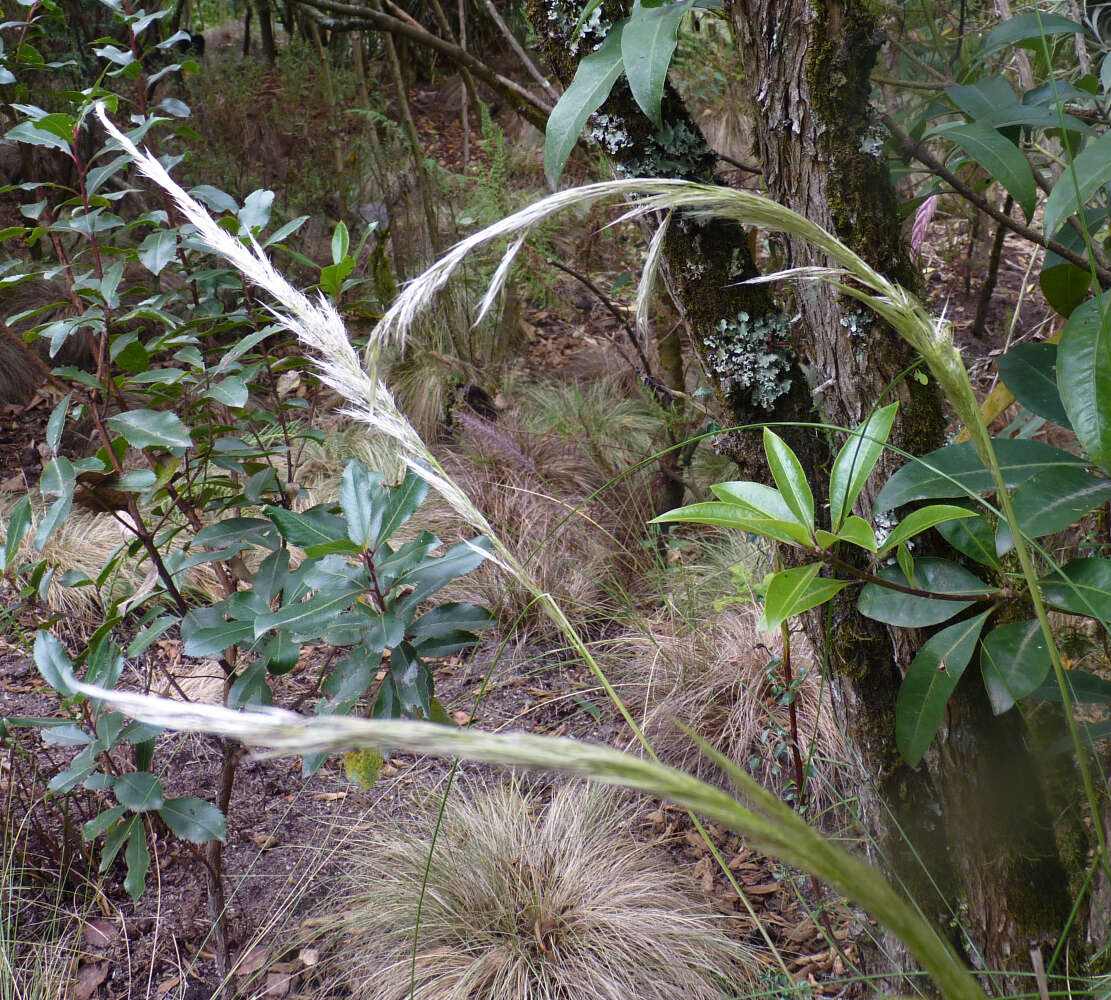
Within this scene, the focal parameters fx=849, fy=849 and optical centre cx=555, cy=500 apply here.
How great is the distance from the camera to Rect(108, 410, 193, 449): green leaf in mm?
1245

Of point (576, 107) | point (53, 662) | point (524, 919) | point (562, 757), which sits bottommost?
point (524, 919)

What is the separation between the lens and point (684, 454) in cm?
249

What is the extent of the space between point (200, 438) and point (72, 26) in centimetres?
461

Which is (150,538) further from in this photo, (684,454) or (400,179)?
(400,179)

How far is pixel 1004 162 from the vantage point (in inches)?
33.8

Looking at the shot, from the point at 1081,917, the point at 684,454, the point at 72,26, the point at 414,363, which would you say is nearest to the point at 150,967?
the point at 1081,917

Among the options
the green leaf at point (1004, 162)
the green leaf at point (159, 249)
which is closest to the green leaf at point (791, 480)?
the green leaf at point (1004, 162)

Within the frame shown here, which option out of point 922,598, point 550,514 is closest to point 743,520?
point 922,598

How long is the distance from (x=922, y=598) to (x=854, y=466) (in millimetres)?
174

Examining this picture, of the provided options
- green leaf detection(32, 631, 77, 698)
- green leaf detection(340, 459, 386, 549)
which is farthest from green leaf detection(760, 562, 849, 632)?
green leaf detection(32, 631, 77, 698)

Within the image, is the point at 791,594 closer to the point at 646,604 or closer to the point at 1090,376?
the point at 1090,376

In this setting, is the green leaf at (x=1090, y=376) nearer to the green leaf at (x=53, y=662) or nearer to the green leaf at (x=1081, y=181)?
the green leaf at (x=1081, y=181)

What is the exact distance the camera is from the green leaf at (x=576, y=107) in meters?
0.86

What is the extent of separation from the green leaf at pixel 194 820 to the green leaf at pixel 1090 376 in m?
1.33
